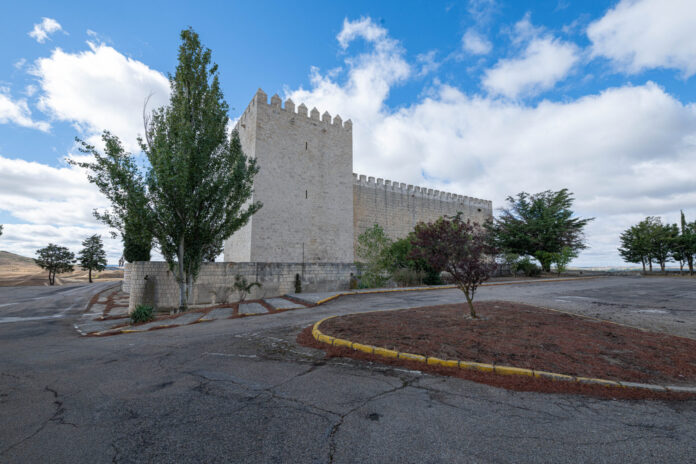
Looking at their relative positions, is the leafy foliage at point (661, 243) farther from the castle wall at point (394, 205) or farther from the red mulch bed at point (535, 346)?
the red mulch bed at point (535, 346)

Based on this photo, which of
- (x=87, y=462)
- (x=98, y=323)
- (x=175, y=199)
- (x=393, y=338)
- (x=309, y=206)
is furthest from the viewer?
(x=309, y=206)

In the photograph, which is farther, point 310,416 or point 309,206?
point 309,206

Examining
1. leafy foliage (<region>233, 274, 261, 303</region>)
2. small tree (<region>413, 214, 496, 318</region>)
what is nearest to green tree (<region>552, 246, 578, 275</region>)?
small tree (<region>413, 214, 496, 318</region>)

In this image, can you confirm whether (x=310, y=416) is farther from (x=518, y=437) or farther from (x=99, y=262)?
(x=99, y=262)

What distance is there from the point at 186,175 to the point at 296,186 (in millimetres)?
9838

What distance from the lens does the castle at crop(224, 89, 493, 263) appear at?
18.7m

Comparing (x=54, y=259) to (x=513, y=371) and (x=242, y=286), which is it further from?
(x=513, y=371)

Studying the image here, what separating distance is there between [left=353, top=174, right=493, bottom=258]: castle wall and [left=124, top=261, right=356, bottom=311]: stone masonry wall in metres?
11.7

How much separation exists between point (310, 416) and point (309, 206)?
18.3 metres

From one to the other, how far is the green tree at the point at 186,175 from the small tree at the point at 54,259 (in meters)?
39.3

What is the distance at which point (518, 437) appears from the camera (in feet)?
7.94

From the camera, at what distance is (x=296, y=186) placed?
2006 cm

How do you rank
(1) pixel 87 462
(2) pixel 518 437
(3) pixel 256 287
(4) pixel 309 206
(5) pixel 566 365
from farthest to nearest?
(4) pixel 309 206
(3) pixel 256 287
(5) pixel 566 365
(2) pixel 518 437
(1) pixel 87 462

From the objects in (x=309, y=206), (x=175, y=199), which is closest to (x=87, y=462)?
(x=175, y=199)
